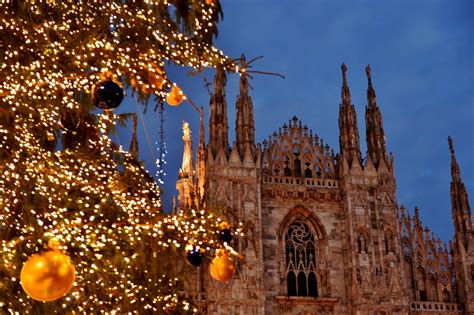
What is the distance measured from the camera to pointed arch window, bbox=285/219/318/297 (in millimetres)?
23922

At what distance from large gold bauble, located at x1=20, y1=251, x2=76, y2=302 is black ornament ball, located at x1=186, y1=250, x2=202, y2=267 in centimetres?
269

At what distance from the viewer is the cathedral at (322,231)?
23219 mm

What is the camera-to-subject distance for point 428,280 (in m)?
24.8

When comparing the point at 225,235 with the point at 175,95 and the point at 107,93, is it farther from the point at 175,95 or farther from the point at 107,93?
the point at 107,93

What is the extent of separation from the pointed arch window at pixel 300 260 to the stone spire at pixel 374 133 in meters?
4.06

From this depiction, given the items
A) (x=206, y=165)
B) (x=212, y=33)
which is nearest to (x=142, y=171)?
(x=212, y=33)

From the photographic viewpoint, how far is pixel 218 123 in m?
24.9

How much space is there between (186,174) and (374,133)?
8.82m

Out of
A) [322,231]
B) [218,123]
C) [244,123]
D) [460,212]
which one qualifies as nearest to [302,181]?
[322,231]

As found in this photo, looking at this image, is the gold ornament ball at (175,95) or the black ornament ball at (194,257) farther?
the black ornament ball at (194,257)

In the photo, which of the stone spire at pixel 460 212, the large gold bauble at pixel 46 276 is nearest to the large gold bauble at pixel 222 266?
the large gold bauble at pixel 46 276

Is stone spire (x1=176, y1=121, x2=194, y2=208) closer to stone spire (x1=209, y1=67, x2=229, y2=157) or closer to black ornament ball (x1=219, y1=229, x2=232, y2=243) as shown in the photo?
stone spire (x1=209, y1=67, x2=229, y2=157)

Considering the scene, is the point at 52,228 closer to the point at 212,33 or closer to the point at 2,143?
the point at 2,143

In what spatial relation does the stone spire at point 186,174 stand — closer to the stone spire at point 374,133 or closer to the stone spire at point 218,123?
the stone spire at point 218,123
